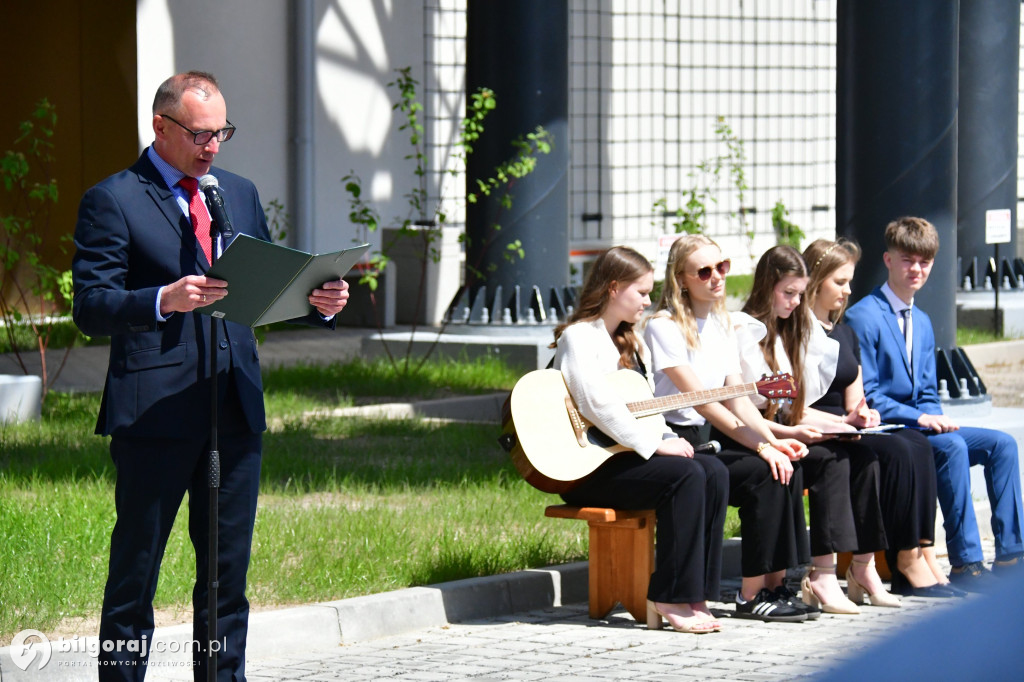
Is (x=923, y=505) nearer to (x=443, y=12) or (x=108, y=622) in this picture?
(x=108, y=622)

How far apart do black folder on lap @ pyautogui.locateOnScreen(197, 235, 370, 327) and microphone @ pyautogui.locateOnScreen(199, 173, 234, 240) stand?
0.86ft

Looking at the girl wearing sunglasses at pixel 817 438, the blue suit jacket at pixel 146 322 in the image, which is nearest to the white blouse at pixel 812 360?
the girl wearing sunglasses at pixel 817 438

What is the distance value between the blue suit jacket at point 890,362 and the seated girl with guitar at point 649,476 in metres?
1.29

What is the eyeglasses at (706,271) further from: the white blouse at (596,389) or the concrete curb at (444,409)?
the concrete curb at (444,409)

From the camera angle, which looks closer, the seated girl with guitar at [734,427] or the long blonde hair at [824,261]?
the seated girl with guitar at [734,427]

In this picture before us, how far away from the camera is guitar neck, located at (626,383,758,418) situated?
6.61 meters

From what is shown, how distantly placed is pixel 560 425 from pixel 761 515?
96 centimetres

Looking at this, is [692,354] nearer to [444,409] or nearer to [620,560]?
[620,560]

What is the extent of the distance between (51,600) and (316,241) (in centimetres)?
1104

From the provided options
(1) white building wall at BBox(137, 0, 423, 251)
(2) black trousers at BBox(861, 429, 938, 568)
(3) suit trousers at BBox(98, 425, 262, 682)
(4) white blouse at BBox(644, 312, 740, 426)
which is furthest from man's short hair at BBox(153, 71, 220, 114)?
(1) white building wall at BBox(137, 0, 423, 251)

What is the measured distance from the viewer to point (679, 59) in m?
20.5

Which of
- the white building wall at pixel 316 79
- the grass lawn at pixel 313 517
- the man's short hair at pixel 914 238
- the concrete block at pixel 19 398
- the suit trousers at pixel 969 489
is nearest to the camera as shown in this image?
the grass lawn at pixel 313 517

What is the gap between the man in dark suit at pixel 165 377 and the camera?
4.64 meters

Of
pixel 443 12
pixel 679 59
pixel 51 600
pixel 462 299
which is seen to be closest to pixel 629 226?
pixel 679 59
